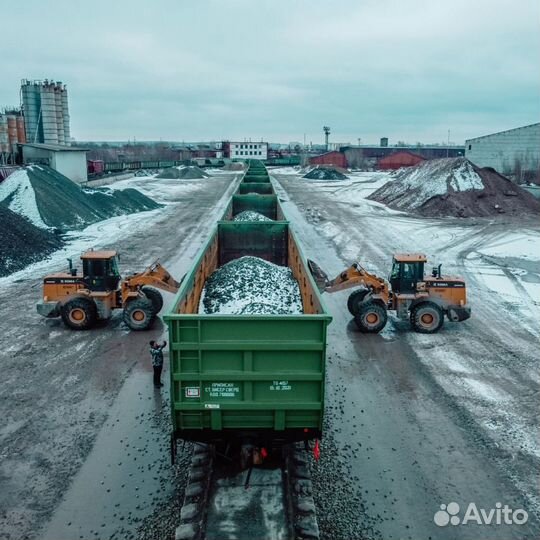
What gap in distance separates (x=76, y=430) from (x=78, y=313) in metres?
5.16

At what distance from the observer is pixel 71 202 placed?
3156 centimetres

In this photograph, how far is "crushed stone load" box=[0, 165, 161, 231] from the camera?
27.7 m

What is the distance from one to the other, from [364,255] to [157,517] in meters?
17.5

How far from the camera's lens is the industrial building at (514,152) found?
4491cm

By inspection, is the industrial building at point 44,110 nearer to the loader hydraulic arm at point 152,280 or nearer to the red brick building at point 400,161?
the loader hydraulic arm at point 152,280

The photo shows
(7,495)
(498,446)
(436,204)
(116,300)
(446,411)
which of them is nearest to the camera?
(7,495)

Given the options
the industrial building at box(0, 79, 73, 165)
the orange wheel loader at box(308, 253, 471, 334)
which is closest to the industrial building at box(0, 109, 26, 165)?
the industrial building at box(0, 79, 73, 165)

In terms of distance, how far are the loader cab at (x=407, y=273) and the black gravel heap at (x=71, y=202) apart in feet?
66.3

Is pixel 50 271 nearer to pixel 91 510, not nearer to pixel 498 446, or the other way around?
pixel 91 510

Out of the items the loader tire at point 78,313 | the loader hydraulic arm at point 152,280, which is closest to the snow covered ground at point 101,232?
the loader tire at point 78,313

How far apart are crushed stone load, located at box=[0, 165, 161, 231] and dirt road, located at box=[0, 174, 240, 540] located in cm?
1243

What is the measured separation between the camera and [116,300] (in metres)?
14.0

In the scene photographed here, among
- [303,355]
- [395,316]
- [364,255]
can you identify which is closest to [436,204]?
[364,255]

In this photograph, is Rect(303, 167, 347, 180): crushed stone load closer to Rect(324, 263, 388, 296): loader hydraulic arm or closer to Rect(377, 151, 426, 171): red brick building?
Rect(377, 151, 426, 171): red brick building
